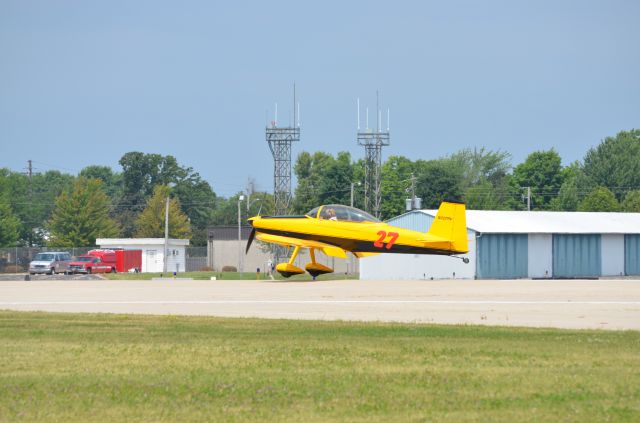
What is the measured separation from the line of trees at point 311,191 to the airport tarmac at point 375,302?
7285 cm

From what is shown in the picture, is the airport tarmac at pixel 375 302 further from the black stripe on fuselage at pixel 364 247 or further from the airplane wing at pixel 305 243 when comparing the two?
the black stripe on fuselage at pixel 364 247

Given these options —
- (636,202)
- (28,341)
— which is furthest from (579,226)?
(636,202)

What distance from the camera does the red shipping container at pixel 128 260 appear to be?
8181cm

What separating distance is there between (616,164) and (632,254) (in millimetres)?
86011

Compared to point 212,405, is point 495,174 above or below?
above

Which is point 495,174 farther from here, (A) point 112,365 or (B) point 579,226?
(A) point 112,365

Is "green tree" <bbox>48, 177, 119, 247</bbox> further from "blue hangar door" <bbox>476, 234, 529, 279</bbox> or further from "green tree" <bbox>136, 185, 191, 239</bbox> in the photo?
"blue hangar door" <bbox>476, 234, 529, 279</bbox>

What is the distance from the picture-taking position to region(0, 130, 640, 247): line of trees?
4306 inches

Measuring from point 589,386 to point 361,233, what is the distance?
25.4 meters

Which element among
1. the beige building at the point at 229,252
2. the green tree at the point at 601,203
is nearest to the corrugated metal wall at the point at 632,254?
Answer: the beige building at the point at 229,252

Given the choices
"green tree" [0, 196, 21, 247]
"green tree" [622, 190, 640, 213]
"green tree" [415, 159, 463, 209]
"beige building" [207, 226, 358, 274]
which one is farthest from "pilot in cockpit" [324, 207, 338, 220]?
"green tree" [0, 196, 21, 247]

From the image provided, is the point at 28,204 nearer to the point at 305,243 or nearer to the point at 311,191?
the point at 311,191

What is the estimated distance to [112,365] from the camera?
1360cm

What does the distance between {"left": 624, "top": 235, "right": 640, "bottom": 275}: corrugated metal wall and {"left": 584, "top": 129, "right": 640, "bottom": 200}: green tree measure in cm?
8201
